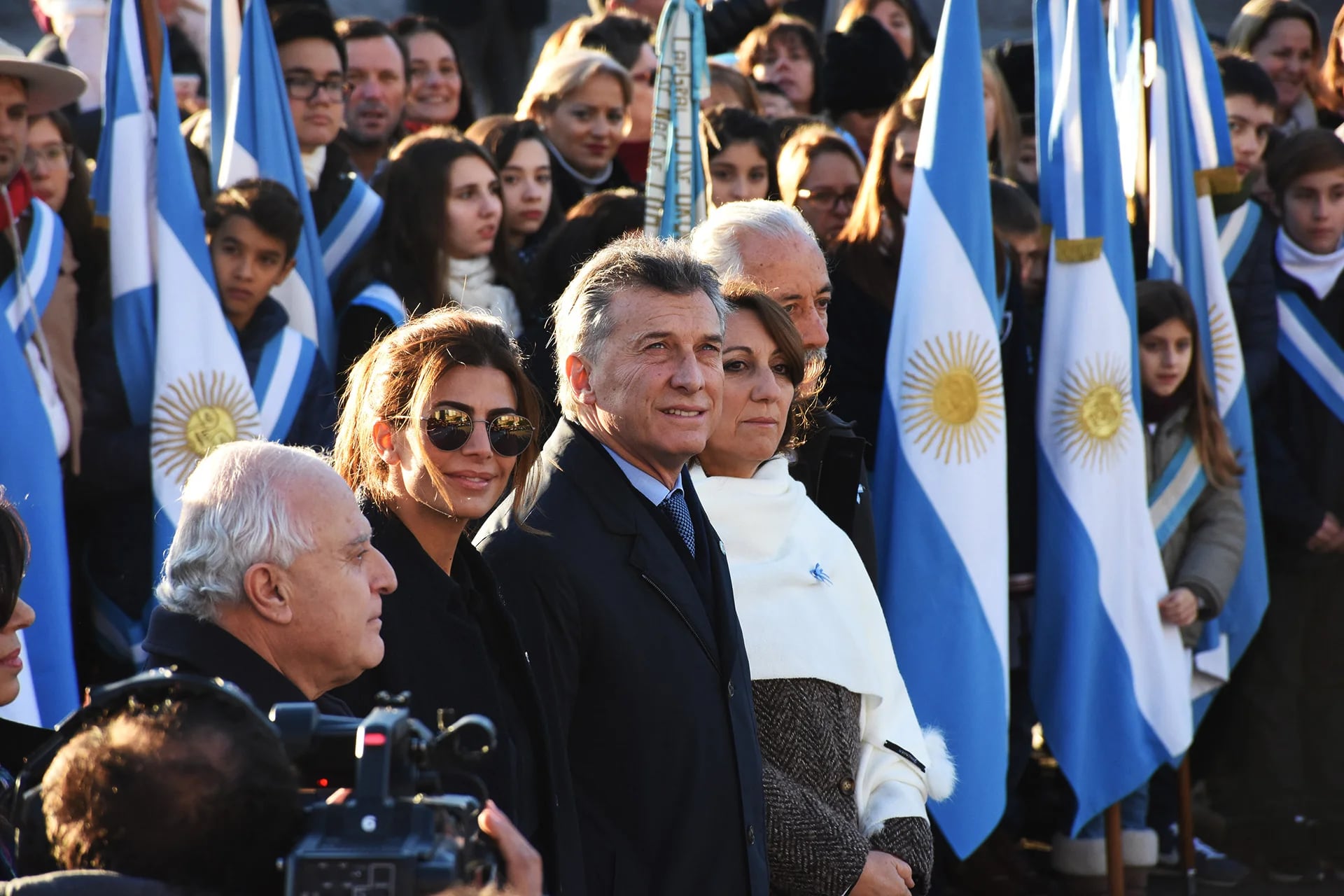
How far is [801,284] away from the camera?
3822 mm

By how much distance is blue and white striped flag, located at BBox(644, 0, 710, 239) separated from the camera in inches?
196

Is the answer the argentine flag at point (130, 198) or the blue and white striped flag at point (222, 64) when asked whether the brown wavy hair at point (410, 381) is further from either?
the blue and white striped flag at point (222, 64)

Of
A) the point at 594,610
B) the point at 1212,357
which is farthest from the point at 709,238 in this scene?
the point at 1212,357

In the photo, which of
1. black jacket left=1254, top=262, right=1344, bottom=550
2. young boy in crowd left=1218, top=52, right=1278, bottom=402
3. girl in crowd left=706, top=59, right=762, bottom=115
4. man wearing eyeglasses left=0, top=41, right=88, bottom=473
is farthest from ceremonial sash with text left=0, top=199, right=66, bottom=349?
black jacket left=1254, top=262, right=1344, bottom=550

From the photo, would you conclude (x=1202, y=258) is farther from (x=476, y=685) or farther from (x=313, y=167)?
(x=476, y=685)

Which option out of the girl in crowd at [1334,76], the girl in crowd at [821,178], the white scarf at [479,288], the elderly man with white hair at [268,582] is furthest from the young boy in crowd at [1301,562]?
the elderly man with white hair at [268,582]

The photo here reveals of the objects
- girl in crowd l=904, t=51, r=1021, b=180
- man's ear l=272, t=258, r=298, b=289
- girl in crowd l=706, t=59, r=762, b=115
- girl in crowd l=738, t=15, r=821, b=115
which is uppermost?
girl in crowd l=738, t=15, r=821, b=115

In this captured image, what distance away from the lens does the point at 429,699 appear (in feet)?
8.92

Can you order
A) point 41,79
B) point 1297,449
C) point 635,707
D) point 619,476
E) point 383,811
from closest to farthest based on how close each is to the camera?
point 383,811 < point 635,707 < point 619,476 < point 41,79 < point 1297,449

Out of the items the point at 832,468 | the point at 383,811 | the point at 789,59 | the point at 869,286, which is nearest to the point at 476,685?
the point at 383,811

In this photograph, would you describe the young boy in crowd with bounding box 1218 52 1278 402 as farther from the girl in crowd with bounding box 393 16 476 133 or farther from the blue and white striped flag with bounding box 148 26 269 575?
the blue and white striped flag with bounding box 148 26 269 575

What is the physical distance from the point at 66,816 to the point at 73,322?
361 centimetres

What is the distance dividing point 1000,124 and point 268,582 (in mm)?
4592

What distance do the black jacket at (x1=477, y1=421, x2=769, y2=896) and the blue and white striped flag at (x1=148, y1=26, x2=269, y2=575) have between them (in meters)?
1.93
